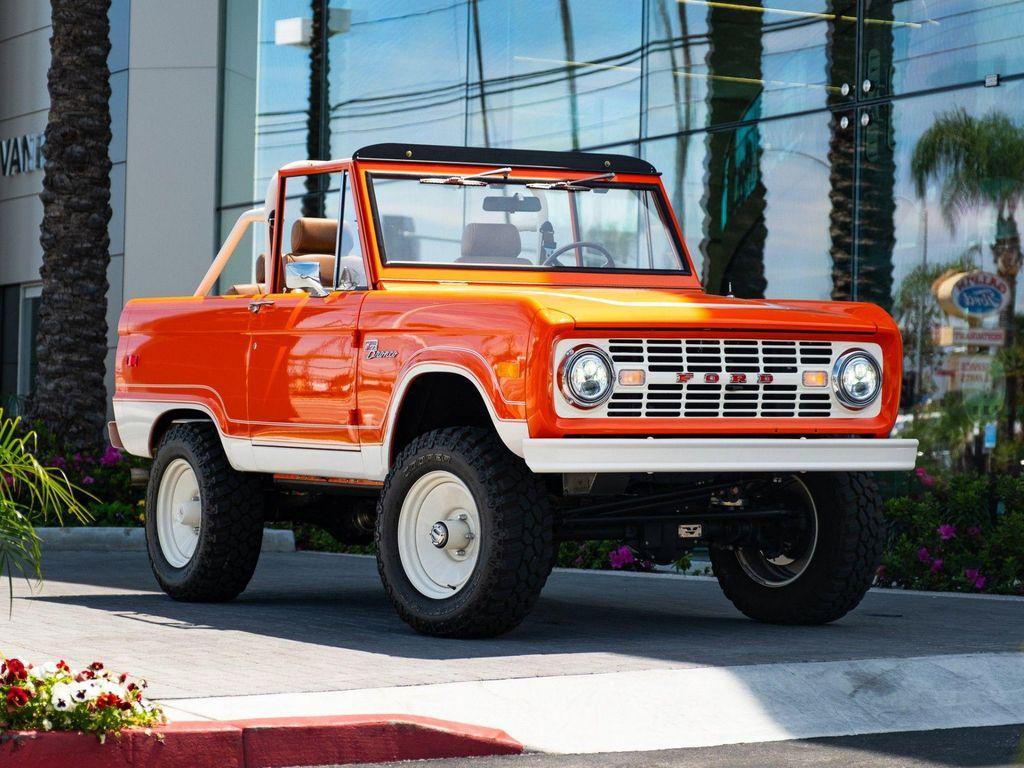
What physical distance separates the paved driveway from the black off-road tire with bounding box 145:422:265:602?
14 cm

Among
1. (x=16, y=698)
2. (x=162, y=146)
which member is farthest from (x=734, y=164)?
(x=16, y=698)

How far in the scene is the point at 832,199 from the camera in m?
14.3

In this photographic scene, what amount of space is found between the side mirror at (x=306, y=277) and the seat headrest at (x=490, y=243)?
0.77 meters

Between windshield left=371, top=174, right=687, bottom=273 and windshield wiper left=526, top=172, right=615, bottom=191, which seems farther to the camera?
windshield wiper left=526, top=172, right=615, bottom=191

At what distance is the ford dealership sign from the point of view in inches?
515

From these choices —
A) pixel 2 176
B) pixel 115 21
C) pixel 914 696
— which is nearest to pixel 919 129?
pixel 914 696

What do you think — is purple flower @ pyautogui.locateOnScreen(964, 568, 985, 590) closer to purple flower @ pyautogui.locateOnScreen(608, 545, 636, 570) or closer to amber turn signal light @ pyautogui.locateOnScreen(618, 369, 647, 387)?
purple flower @ pyautogui.locateOnScreen(608, 545, 636, 570)

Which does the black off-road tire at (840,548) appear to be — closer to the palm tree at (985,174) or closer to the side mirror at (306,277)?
the side mirror at (306,277)

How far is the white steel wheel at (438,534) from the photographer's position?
27.0 feet

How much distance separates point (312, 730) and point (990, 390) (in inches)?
328

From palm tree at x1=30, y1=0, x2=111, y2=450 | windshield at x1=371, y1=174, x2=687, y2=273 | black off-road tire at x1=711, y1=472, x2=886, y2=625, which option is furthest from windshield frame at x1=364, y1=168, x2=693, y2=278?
palm tree at x1=30, y1=0, x2=111, y2=450

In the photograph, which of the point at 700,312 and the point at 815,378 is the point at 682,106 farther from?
the point at 700,312

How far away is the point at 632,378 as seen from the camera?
7961 millimetres

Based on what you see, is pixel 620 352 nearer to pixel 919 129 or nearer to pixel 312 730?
pixel 312 730
